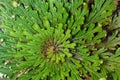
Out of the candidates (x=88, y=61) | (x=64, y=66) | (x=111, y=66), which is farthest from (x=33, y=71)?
(x=111, y=66)

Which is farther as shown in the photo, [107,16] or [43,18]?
[107,16]

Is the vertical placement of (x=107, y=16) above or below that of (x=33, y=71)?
above

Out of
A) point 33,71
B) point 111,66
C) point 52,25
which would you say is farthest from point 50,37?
point 111,66

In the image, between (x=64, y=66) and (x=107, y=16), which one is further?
(x=107, y=16)

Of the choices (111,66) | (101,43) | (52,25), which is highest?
(52,25)

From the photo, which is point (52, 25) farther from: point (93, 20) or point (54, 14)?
point (93, 20)

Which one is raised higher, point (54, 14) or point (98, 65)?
point (54, 14)

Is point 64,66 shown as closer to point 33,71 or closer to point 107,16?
point 33,71
